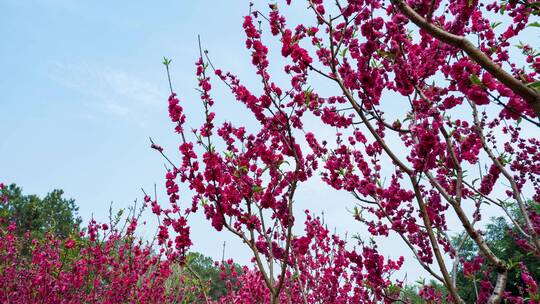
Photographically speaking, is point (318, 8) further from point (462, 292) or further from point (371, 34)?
point (462, 292)

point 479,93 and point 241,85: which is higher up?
point 241,85

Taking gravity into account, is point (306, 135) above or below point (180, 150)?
above

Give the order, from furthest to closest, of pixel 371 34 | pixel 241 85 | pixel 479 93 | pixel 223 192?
pixel 241 85 → pixel 223 192 → pixel 371 34 → pixel 479 93

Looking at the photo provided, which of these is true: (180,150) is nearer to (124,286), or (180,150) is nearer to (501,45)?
(501,45)

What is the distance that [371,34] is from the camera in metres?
3.33

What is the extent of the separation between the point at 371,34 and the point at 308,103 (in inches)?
37.0

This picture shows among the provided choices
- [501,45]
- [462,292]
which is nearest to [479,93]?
[501,45]

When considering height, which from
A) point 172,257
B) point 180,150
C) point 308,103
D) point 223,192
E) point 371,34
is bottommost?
point 172,257

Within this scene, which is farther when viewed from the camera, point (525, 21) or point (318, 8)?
point (525, 21)

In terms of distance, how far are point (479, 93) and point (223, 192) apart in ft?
8.17

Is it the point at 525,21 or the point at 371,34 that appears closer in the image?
the point at 371,34

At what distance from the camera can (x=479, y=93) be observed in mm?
2316

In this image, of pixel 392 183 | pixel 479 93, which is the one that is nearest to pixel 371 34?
pixel 479 93

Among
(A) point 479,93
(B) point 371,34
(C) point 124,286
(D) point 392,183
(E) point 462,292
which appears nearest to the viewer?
(A) point 479,93
